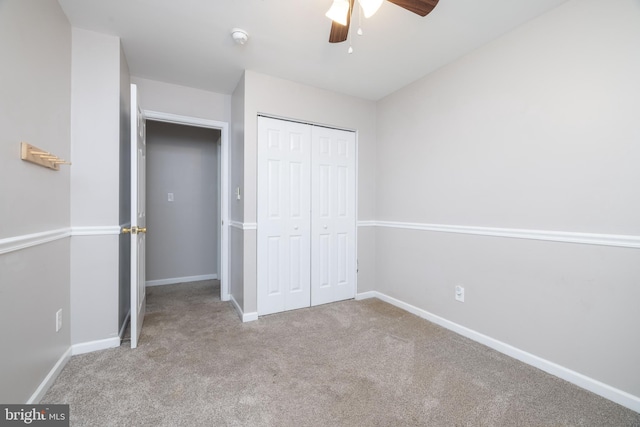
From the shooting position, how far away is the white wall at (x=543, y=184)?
4.97 ft

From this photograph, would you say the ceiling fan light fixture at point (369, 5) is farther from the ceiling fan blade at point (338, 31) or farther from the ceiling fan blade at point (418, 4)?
the ceiling fan blade at point (338, 31)

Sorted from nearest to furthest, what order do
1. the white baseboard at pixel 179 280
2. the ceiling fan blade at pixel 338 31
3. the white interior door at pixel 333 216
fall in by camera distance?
the ceiling fan blade at pixel 338 31 < the white interior door at pixel 333 216 < the white baseboard at pixel 179 280

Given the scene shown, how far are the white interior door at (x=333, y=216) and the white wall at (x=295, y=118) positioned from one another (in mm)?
118

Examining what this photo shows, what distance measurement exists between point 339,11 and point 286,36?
816 millimetres

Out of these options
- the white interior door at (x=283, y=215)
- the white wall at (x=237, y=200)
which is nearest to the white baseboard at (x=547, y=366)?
the white interior door at (x=283, y=215)

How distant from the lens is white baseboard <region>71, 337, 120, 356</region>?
6.36ft

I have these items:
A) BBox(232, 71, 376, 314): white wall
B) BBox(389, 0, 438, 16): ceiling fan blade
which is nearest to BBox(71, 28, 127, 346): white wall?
BBox(232, 71, 376, 314): white wall

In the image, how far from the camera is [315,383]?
1.65 metres

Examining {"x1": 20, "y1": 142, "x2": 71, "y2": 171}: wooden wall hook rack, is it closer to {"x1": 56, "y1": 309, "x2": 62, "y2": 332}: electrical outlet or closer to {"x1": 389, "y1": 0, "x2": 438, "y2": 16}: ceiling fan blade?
{"x1": 56, "y1": 309, "x2": 62, "y2": 332}: electrical outlet

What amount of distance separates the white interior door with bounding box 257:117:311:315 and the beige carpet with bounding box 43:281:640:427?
43 cm

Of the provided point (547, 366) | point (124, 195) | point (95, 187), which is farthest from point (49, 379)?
point (547, 366)

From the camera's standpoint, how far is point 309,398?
4.98ft

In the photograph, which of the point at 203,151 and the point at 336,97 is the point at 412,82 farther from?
the point at 203,151

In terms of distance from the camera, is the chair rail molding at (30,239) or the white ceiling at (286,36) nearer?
the chair rail molding at (30,239)
